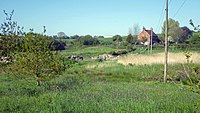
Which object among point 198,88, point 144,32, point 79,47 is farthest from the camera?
point 144,32

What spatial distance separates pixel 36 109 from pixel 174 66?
71.7 ft

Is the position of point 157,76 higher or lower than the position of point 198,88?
lower

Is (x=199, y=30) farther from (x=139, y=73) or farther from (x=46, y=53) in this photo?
(x=139, y=73)

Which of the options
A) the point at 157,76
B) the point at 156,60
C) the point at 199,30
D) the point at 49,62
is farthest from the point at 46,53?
the point at 156,60

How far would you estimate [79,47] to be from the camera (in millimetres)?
84812

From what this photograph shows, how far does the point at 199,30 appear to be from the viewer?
160 inches

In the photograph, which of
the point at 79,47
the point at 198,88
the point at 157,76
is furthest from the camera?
the point at 79,47

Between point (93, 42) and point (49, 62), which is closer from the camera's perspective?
point (49, 62)

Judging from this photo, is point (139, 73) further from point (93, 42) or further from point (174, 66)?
point (93, 42)

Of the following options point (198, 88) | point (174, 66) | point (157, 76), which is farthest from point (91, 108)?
point (174, 66)

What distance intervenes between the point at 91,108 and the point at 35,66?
7151 millimetres

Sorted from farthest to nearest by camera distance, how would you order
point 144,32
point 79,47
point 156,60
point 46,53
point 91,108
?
1. point 144,32
2. point 79,47
3. point 156,60
4. point 46,53
5. point 91,108

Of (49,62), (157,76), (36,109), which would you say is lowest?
(157,76)

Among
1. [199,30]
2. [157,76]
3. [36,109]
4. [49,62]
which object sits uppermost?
[199,30]
